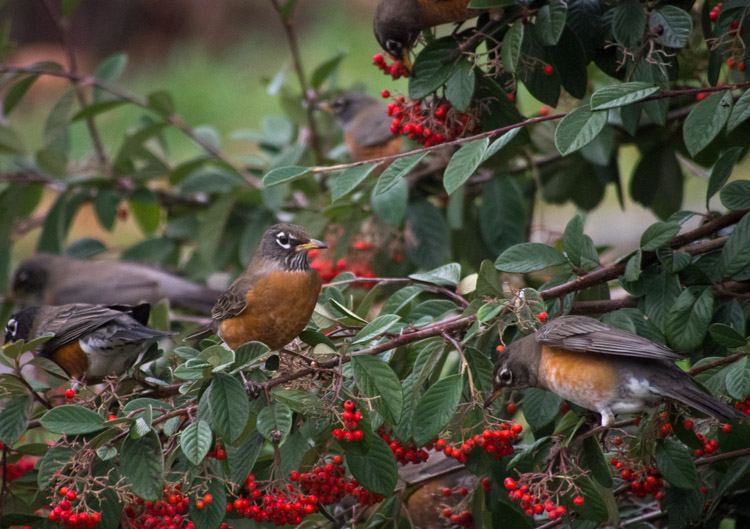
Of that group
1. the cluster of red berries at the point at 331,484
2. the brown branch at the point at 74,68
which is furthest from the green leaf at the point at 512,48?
the brown branch at the point at 74,68

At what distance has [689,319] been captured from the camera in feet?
7.86

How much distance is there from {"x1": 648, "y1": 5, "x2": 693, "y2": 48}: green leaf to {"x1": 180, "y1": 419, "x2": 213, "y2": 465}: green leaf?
69.6 inches

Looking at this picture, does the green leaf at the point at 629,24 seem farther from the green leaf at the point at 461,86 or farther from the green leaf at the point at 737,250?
the green leaf at the point at 737,250

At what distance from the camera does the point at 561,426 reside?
246 centimetres

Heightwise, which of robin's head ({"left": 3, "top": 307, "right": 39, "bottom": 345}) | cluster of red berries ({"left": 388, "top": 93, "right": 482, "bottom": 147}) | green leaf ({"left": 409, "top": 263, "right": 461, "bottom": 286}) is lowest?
robin's head ({"left": 3, "top": 307, "right": 39, "bottom": 345})

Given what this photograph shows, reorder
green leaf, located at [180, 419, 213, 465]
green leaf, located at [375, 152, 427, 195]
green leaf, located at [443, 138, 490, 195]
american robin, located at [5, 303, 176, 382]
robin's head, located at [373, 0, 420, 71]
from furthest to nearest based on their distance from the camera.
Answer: american robin, located at [5, 303, 176, 382] < robin's head, located at [373, 0, 420, 71] < green leaf, located at [375, 152, 427, 195] < green leaf, located at [443, 138, 490, 195] < green leaf, located at [180, 419, 213, 465]

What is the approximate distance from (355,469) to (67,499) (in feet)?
2.65

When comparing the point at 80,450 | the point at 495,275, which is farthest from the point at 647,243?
the point at 80,450

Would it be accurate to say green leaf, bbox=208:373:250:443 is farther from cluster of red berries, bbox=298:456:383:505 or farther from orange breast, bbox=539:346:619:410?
orange breast, bbox=539:346:619:410

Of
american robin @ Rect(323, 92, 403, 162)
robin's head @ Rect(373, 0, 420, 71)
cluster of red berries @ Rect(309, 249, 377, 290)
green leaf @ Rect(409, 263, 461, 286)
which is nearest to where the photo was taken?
green leaf @ Rect(409, 263, 461, 286)

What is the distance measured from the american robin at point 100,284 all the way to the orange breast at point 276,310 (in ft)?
6.69

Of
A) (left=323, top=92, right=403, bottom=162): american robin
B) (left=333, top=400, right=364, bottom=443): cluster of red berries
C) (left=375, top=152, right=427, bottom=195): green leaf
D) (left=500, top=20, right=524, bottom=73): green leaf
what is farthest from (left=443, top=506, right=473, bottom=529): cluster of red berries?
(left=323, top=92, right=403, bottom=162): american robin

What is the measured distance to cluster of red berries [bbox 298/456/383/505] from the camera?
2457 millimetres

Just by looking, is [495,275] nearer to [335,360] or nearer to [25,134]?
[335,360]
